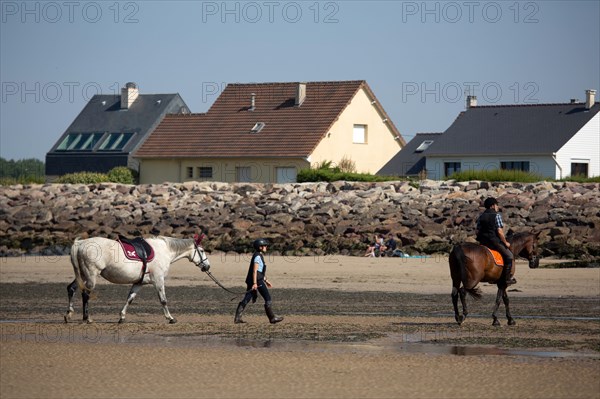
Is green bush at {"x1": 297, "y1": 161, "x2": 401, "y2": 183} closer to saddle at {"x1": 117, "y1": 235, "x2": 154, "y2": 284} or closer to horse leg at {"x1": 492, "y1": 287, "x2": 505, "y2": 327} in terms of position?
horse leg at {"x1": 492, "y1": 287, "x2": 505, "y2": 327}

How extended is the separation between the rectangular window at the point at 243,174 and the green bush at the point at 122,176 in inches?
268

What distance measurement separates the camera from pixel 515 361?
47.1ft

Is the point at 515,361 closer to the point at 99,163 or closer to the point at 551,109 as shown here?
the point at 551,109

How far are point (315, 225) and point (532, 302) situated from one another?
15811 mm

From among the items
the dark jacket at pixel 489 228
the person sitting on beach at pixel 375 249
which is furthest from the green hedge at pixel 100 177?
the dark jacket at pixel 489 228

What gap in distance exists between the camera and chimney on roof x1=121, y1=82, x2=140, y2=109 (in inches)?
2970

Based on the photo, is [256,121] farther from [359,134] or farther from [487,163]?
[487,163]

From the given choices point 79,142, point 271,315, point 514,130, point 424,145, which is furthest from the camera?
point 79,142

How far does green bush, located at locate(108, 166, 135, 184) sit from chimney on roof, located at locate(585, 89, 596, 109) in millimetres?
26369

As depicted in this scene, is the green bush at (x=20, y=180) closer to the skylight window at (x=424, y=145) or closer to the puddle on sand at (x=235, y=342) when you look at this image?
the skylight window at (x=424, y=145)

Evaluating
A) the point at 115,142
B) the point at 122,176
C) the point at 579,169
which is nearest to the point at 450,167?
the point at 579,169

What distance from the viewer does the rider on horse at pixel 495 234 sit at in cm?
1825

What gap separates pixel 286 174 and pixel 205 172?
18.0 feet

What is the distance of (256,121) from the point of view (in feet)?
193
